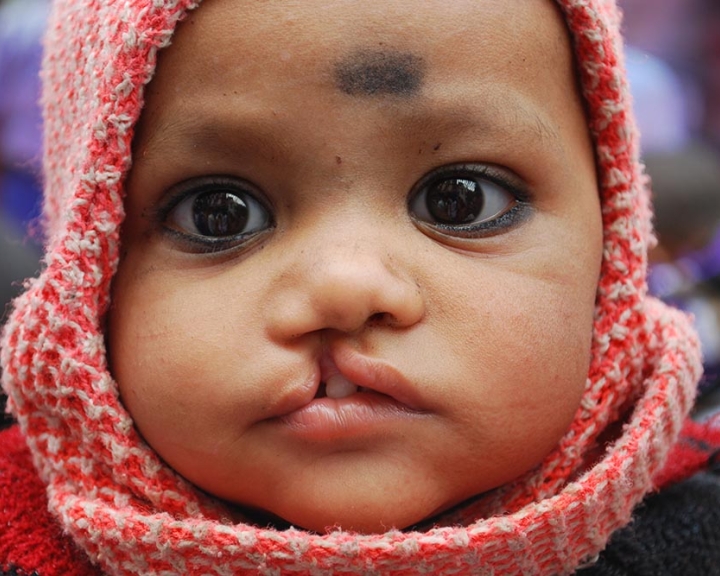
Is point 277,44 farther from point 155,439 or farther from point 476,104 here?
point 155,439

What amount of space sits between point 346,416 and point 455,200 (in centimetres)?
27

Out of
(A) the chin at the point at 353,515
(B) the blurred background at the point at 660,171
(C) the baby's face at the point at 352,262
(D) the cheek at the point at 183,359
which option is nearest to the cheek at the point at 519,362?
(C) the baby's face at the point at 352,262

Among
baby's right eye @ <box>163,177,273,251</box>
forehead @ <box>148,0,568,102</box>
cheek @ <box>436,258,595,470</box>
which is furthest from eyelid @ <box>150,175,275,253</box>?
cheek @ <box>436,258,595,470</box>

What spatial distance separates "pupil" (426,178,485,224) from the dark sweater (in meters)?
0.42

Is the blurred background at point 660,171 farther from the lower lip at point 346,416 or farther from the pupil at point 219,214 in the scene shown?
the lower lip at point 346,416

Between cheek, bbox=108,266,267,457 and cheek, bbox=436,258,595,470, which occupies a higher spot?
cheek, bbox=436,258,595,470

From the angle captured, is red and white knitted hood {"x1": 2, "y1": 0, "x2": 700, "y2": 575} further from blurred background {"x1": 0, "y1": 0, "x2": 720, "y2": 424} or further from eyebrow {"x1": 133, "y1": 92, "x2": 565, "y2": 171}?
blurred background {"x1": 0, "y1": 0, "x2": 720, "y2": 424}

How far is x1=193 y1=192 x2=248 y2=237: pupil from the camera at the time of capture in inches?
38.7

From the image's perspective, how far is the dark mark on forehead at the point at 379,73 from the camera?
93 cm

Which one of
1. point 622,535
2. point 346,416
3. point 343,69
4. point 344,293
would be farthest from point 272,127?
point 622,535

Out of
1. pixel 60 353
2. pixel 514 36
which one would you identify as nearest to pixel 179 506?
pixel 60 353

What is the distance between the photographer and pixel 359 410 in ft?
2.95

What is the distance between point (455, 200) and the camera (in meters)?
0.99

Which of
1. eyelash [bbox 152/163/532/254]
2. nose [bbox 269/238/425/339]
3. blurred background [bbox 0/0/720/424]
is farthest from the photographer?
blurred background [bbox 0/0/720/424]
